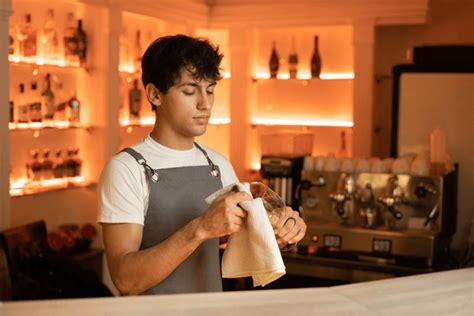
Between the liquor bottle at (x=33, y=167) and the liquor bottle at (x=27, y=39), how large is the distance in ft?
2.08

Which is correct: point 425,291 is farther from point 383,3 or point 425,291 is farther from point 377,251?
point 383,3

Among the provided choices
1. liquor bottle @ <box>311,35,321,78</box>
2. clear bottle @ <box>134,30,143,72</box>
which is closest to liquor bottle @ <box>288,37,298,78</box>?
liquor bottle @ <box>311,35,321,78</box>

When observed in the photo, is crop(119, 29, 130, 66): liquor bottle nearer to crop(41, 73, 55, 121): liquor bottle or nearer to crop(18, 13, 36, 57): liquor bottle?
crop(41, 73, 55, 121): liquor bottle

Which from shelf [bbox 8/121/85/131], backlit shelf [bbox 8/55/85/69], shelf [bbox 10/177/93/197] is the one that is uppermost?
backlit shelf [bbox 8/55/85/69]

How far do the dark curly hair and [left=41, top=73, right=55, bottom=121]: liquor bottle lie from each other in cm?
310

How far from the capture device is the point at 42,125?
471 centimetres

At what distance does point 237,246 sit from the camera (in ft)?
5.67

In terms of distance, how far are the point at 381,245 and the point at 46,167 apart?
2287 millimetres

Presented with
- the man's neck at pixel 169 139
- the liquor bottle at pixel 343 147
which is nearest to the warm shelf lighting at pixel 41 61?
the liquor bottle at pixel 343 147

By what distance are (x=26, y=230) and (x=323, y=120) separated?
3093 millimetres

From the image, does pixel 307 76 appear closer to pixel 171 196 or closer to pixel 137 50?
pixel 137 50

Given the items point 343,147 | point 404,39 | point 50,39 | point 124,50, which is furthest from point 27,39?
point 404,39

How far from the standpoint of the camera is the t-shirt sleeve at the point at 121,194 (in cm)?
174

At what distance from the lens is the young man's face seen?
182 centimetres
